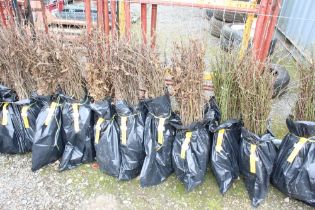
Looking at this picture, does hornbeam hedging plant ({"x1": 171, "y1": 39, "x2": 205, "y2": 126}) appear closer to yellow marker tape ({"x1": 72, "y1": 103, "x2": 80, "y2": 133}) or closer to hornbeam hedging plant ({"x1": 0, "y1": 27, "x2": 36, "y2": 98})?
yellow marker tape ({"x1": 72, "y1": 103, "x2": 80, "y2": 133})

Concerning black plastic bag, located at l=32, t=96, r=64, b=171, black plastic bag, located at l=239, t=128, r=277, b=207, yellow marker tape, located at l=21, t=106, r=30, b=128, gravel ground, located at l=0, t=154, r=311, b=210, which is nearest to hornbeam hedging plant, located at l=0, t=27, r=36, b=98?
yellow marker tape, located at l=21, t=106, r=30, b=128

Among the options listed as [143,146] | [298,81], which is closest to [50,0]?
[143,146]

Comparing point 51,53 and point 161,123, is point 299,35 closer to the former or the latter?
point 161,123

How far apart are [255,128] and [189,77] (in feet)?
2.29

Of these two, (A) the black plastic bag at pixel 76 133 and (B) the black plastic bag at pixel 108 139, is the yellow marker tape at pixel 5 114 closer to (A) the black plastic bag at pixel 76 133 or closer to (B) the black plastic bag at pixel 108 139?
(A) the black plastic bag at pixel 76 133

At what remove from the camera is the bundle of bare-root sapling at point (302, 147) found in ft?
7.25

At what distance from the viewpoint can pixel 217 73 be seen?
249cm

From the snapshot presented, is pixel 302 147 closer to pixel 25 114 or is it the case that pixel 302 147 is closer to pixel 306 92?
pixel 306 92

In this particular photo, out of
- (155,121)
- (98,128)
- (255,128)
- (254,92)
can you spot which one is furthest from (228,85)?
(98,128)

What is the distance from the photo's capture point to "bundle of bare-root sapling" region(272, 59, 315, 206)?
2.21 m

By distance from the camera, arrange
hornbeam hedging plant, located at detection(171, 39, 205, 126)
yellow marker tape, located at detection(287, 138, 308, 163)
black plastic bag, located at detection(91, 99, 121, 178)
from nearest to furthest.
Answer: hornbeam hedging plant, located at detection(171, 39, 205, 126), yellow marker tape, located at detection(287, 138, 308, 163), black plastic bag, located at detection(91, 99, 121, 178)

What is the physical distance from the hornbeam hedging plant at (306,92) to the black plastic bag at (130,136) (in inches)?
51.9

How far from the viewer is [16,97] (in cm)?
268

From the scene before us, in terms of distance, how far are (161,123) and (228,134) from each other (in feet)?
1.93
